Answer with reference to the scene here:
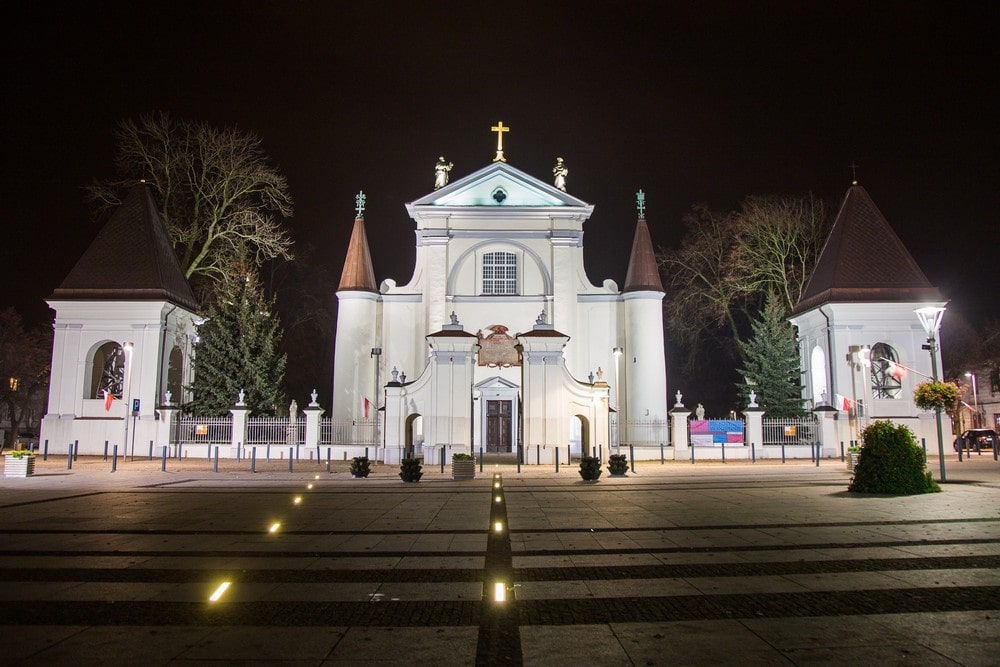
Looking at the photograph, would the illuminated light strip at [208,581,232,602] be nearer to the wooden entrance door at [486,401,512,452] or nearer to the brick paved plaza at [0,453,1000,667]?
the brick paved plaza at [0,453,1000,667]

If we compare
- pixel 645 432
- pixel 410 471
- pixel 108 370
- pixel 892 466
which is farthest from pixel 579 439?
pixel 108 370

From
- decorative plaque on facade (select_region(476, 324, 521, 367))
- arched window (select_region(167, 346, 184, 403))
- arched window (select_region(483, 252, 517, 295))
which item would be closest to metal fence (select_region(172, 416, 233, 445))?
arched window (select_region(167, 346, 184, 403))

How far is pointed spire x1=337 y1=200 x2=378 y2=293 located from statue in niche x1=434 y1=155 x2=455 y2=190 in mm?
4625

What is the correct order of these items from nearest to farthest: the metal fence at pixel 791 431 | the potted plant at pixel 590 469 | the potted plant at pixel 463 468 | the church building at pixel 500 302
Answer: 1. the potted plant at pixel 590 469
2. the potted plant at pixel 463 468
3. the metal fence at pixel 791 431
4. the church building at pixel 500 302

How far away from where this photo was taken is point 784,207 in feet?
134

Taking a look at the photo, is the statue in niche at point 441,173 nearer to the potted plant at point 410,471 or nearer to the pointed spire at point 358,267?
the pointed spire at point 358,267

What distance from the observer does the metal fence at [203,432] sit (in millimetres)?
31672

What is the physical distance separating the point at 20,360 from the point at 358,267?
33118 mm

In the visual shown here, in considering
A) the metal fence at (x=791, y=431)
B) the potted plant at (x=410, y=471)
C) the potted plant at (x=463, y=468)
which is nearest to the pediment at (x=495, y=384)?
the metal fence at (x=791, y=431)

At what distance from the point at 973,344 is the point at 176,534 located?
62.9m

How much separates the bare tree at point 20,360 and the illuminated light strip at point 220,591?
53.9 m

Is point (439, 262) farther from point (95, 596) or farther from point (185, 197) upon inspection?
point (95, 596)

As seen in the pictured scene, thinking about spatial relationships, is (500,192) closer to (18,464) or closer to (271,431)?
(271,431)

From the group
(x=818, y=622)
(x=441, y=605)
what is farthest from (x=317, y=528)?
(x=818, y=622)
